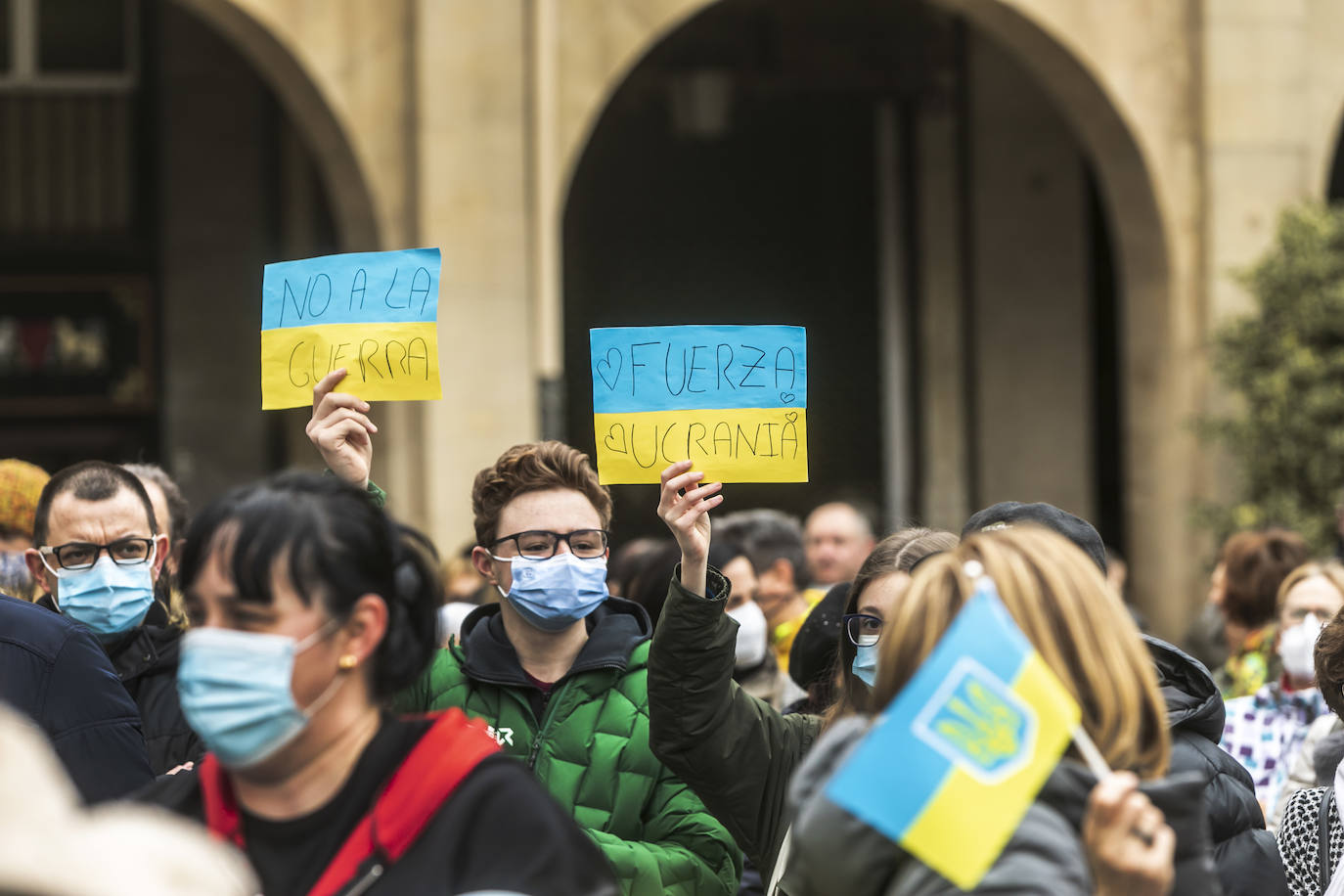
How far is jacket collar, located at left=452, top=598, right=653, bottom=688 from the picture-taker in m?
3.68

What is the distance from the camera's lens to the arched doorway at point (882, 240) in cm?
1503

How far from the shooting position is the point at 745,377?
380 cm

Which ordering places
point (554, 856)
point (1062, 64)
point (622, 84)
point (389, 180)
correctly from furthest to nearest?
point (622, 84) < point (1062, 64) < point (389, 180) < point (554, 856)

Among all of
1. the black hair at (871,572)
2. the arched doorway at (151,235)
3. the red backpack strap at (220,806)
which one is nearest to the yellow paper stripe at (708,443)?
the black hair at (871,572)

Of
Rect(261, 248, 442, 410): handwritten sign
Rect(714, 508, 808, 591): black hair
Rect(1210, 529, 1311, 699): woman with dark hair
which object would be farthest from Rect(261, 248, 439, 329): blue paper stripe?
Rect(1210, 529, 1311, 699): woman with dark hair

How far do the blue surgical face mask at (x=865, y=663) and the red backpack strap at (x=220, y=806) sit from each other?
1.37 m

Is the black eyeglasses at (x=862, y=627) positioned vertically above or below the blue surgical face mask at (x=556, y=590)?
below

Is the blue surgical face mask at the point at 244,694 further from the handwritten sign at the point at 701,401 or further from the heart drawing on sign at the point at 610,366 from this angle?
the heart drawing on sign at the point at 610,366

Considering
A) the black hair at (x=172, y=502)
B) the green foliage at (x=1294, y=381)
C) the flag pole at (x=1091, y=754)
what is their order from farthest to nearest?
the green foliage at (x=1294, y=381) → the black hair at (x=172, y=502) → the flag pole at (x=1091, y=754)

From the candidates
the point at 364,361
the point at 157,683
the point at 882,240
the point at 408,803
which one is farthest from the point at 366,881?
the point at 882,240

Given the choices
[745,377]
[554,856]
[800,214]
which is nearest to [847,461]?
[800,214]

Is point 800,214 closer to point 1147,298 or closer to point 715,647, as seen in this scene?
point 1147,298

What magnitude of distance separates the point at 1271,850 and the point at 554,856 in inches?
61.9

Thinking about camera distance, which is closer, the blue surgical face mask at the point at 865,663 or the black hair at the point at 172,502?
the blue surgical face mask at the point at 865,663
